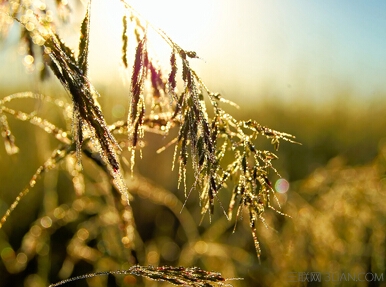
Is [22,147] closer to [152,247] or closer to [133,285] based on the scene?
[152,247]

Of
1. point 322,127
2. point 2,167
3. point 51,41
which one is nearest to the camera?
point 51,41

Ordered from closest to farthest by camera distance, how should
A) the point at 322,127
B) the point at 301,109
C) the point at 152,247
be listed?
the point at 152,247
the point at 322,127
the point at 301,109

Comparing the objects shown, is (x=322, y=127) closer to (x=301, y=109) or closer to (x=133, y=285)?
(x=301, y=109)

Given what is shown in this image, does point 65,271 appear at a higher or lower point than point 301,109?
lower

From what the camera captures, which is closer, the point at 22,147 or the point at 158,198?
the point at 158,198

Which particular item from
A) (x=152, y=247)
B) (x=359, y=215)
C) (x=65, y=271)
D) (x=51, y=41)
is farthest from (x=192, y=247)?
(x=51, y=41)

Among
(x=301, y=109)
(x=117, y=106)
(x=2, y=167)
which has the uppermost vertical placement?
(x=301, y=109)
